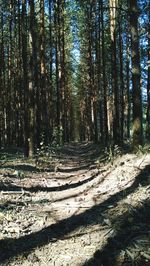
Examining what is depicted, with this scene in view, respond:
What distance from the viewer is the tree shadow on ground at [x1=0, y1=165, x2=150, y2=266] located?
17.3ft

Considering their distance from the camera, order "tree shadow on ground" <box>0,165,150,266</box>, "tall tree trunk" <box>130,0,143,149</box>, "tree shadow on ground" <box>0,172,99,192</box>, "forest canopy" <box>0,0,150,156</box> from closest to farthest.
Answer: "tree shadow on ground" <box>0,165,150,266</box> < "tree shadow on ground" <box>0,172,99,192</box> < "tall tree trunk" <box>130,0,143,149</box> < "forest canopy" <box>0,0,150,156</box>

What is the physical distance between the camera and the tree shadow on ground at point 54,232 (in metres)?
5.28

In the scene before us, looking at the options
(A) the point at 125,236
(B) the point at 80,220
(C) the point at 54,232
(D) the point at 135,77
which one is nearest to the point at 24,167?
(D) the point at 135,77

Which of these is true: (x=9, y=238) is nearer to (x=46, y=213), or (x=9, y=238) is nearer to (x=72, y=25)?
(x=46, y=213)

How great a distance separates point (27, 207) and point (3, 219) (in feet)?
3.35

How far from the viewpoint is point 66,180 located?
11.4 m

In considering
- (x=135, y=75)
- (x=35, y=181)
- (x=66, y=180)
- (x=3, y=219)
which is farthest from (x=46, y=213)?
(x=135, y=75)

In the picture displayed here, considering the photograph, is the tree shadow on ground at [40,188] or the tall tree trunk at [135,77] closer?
the tree shadow on ground at [40,188]

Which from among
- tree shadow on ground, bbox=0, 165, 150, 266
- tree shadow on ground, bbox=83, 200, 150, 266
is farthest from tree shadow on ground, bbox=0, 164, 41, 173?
tree shadow on ground, bbox=83, 200, 150, 266

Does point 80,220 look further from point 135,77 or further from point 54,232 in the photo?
point 135,77

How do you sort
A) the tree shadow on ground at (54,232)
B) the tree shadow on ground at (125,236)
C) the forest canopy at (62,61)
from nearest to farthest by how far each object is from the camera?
the tree shadow on ground at (125,236)
the tree shadow on ground at (54,232)
the forest canopy at (62,61)

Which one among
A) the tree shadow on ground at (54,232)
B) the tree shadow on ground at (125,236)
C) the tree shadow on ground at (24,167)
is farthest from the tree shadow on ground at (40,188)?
the tree shadow on ground at (125,236)

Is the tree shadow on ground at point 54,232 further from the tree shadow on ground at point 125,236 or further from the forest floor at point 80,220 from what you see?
the tree shadow on ground at point 125,236

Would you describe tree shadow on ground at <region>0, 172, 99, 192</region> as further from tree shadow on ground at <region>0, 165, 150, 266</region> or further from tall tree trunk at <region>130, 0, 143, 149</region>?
tall tree trunk at <region>130, 0, 143, 149</region>
